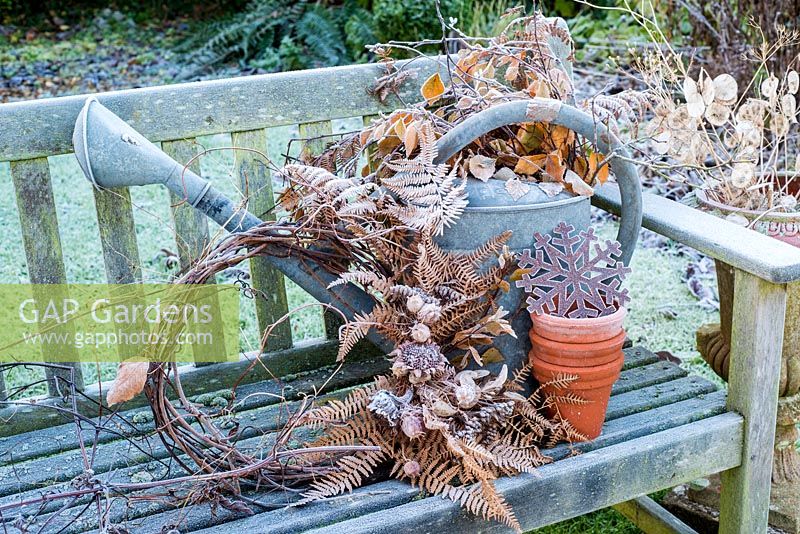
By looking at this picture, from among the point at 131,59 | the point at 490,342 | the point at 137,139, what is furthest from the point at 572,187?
the point at 131,59

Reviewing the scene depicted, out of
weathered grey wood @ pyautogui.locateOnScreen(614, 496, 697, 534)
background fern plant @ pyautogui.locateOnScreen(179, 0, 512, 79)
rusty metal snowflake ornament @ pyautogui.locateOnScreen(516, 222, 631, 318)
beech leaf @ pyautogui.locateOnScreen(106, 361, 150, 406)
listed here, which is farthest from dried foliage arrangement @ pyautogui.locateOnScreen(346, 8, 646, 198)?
background fern plant @ pyautogui.locateOnScreen(179, 0, 512, 79)

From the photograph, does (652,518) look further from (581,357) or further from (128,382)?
(128,382)

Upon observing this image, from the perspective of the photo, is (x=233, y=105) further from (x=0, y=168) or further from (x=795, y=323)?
(x=0, y=168)

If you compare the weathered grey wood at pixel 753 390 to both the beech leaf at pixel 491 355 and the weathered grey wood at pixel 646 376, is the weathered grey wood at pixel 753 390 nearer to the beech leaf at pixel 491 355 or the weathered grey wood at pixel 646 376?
the weathered grey wood at pixel 646 376

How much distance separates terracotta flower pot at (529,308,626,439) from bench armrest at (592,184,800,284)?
0.28 m

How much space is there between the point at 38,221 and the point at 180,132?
0.36m

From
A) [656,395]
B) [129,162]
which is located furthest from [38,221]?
[656,395]

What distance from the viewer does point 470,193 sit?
1654mm

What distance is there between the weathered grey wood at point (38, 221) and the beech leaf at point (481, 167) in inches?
35.1

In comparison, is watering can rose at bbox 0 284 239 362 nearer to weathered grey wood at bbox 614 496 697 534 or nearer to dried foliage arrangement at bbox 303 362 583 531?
dried foliage arrangement at bbox 303 362 583 531

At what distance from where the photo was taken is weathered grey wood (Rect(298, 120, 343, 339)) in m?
2.06

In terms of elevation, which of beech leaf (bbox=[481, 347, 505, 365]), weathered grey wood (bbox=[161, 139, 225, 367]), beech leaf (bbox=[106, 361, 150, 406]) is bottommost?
beech leaf (bbox=[481, 347, 505, 365])

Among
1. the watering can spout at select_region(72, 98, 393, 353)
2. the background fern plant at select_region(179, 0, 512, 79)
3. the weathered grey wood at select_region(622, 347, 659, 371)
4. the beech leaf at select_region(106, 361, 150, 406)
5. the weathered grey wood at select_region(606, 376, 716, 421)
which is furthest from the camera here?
the background fern plant at select_region(179, 0, 512, 79)

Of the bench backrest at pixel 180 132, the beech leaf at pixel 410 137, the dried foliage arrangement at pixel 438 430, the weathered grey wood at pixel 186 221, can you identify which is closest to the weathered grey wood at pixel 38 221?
the bench backrest at pixel 180 132
